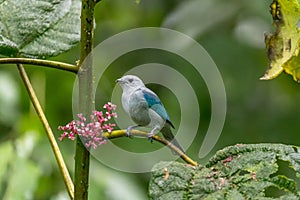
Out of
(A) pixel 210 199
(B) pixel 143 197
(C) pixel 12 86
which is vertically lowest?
(B) pixel 143 197

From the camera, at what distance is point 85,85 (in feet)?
2.80

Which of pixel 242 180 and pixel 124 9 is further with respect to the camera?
pixel 124 9

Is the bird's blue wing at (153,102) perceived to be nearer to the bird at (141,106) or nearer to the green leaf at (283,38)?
the bird at (141,106)

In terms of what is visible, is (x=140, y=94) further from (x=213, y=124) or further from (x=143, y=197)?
(x=143, y=197)

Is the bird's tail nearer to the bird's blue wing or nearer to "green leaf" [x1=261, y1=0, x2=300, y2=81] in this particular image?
the bird's blue wing

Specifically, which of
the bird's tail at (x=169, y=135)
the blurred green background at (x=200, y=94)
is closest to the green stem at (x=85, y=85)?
the bird's tail at (x=169, y=135)

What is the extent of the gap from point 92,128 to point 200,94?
163 centimetres

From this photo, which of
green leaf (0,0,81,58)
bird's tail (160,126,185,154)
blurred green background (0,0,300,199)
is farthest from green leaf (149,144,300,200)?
blurred green background (0,0,300,199)

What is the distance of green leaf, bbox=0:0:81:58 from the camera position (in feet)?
3.44

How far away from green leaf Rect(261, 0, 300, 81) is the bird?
0.46 feet

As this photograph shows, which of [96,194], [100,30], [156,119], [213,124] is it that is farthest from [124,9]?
[156,119]

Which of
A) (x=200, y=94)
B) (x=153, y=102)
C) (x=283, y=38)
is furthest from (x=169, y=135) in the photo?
(x=200, y=94)

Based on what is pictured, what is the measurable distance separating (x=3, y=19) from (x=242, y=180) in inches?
18.4

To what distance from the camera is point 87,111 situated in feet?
2.80
